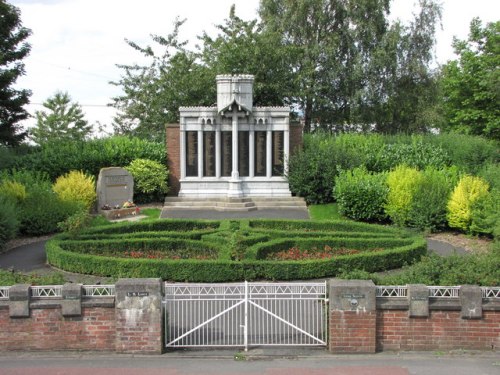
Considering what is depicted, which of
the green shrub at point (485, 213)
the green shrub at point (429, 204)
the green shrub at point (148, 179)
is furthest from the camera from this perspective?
the green shrub at point (148, 179)

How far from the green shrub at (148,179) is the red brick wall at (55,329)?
16162 mm

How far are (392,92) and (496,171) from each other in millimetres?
16379

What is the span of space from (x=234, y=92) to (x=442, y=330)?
681 inches

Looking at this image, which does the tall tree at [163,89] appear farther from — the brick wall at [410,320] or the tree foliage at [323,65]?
the brick wall at [410,320]

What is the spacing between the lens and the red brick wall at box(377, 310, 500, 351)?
891 cm

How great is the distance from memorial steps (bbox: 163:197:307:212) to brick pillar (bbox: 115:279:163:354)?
49.8 feet

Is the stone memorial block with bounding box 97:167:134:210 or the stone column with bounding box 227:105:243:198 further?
the stone column with bounding box 227:105:243:198

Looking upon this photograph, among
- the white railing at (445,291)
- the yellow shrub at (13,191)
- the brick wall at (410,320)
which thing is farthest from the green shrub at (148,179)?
the white railing at (445,291)

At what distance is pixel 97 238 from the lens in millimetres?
16344

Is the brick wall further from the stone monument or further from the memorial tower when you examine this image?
the memorial tower

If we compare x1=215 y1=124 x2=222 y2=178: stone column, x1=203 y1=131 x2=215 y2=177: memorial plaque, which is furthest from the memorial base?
x1=215 y1=124 x2=222 y2=178: stone column

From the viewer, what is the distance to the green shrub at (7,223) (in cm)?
1667

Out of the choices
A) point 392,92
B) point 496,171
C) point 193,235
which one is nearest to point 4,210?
point 193,235

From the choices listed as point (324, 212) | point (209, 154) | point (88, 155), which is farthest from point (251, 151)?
point (88, 155)
